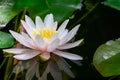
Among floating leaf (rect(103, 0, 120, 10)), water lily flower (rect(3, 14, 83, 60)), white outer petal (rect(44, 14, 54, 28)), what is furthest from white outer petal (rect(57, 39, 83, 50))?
floating leaf (rect(103, 0, 120, 10))

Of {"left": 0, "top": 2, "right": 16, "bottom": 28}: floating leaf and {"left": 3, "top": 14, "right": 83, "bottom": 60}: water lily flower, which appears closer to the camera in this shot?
{"left": 3, "top": 14, "right": 83, "bottom": 60}: water lily flower

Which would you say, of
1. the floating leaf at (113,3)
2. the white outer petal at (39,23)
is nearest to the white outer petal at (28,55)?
the white outer petal at (39,23)

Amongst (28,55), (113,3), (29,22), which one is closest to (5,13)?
(29,22)

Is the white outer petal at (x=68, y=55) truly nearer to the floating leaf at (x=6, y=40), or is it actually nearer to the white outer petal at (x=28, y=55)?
the white outer petal at (x=28, y=55)

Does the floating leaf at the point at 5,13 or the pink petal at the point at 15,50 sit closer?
the pink petal at the point at 15,50

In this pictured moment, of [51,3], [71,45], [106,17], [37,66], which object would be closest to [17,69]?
[37,66]

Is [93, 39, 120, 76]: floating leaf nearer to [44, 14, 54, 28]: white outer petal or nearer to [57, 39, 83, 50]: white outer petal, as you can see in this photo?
[57, 39, 83, 50]: white outer petal

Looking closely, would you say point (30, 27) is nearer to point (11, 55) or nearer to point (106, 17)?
point (11, 55)
